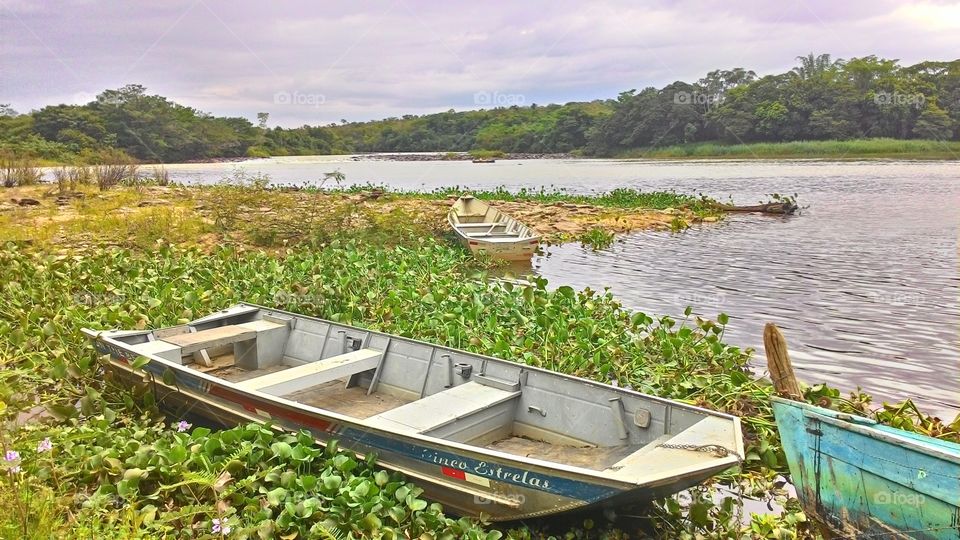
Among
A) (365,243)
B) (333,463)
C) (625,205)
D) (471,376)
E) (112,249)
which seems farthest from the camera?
(625,205)

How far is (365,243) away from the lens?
534 inches

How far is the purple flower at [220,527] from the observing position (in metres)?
4.11

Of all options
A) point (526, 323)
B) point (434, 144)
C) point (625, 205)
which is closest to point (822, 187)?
point (625, 205)

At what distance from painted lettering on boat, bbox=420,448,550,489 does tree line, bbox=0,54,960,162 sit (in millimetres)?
46474

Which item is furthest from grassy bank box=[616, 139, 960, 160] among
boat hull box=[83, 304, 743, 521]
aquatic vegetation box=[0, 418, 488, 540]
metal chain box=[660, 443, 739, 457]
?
aquatic vegetation box=[0, 418, 488, 540]

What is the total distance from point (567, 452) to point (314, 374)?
7.90 feet

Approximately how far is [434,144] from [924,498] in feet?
323

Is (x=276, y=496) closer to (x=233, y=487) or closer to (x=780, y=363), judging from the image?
(x=233, y=487)

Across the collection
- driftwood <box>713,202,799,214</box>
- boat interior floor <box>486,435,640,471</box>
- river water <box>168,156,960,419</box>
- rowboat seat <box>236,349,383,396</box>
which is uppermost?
driftwood <box>713,202,799,214</box>

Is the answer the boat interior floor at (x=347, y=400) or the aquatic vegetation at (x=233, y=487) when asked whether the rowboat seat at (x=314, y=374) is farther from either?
the aquatic vegetation at (x=233, y=487)

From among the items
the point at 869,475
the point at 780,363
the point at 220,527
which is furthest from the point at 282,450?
the point at 780,363

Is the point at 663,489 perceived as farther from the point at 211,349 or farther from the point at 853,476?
the point at 211,349

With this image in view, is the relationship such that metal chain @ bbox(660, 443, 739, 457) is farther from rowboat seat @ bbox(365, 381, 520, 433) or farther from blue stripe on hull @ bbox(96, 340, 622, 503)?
rowboat seat @ bbox(365, 381, 520, 433)

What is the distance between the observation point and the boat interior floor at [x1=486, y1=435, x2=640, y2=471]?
4.91m
